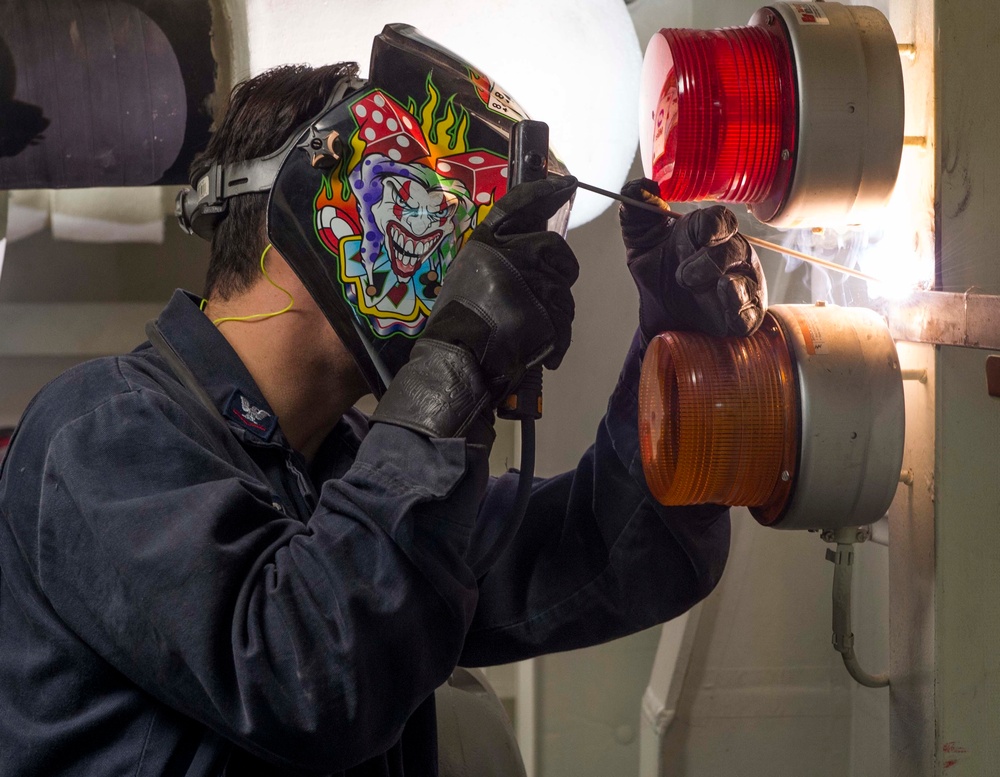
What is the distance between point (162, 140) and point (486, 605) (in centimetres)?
108

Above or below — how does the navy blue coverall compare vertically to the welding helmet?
below

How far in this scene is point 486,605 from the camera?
1.33 meters

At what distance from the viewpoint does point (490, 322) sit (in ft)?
3.12

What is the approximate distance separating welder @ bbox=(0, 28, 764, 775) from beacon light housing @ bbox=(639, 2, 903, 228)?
96mm

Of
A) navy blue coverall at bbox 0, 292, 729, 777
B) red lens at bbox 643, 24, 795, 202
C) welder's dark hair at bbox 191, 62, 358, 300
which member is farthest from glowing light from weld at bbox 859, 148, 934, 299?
welder's dark hair at bbox 191, 62, 358, 300

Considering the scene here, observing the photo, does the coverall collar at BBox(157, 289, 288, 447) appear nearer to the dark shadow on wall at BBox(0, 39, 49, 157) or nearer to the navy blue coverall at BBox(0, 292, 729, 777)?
the navy blue coverall at BBox(0, 292, 729, 777)

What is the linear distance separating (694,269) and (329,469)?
23.1 inches

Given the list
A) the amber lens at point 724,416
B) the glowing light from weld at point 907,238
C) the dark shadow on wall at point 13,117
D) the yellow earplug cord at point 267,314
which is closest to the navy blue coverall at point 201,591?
the yellow earplug cord at point 267,314

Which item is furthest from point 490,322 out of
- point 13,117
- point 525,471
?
point 13,117

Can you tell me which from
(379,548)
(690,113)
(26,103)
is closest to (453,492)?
(379,548)

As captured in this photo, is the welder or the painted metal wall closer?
the welder

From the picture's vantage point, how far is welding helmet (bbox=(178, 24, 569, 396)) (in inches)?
43.3

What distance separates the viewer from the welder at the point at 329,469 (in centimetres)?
86

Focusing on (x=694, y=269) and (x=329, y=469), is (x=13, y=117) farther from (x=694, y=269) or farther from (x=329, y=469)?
(x=694, y=269)
